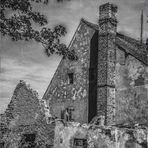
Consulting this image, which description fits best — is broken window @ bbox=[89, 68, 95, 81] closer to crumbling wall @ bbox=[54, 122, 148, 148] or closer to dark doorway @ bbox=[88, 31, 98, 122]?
dark doorway @ bbox=[88, 31, 98, 122]

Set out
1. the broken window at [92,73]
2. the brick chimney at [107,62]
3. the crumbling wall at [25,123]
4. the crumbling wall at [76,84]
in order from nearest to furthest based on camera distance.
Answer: the crumbling wall at [25,123] < the brick chimney at [107,62] < the broken window at [92,73] < the crumbling wall at [76,84]

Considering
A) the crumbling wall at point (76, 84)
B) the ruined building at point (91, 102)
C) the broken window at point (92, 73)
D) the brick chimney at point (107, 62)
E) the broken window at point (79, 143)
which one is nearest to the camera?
the ruined building at point (91, 102)

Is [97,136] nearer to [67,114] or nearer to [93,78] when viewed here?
Answer: [93,78]

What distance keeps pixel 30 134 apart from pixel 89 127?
14.0 feet

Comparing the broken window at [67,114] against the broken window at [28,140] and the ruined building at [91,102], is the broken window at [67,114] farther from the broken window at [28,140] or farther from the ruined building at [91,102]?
the broken window at [28,140]

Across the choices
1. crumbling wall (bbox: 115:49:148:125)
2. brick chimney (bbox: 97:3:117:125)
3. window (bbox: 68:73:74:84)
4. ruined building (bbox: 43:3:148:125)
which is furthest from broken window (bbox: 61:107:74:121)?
crumbling wall (bbox: 115:49:148:125)

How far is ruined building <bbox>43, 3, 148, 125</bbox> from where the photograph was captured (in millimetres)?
18438

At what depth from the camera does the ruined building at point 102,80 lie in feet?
60.5

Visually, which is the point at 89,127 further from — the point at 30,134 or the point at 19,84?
the point at 19,84

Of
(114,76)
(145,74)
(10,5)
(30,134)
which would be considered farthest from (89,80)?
(10,5)

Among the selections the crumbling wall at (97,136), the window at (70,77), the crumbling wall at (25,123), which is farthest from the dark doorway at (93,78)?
the crumbling wall at (97,136)

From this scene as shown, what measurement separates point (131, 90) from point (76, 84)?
4.92 m

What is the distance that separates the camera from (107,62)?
64.1 ft

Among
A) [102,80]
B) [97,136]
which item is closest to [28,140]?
[97,136]
